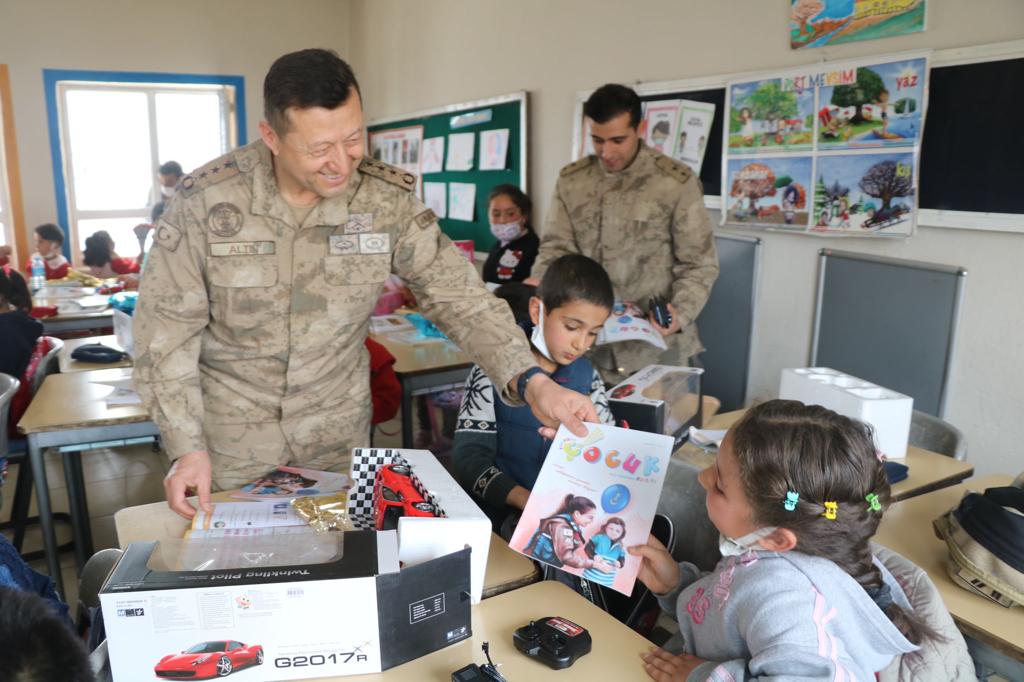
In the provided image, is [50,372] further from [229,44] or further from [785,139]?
[229,44]

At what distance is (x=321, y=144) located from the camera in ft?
4.67

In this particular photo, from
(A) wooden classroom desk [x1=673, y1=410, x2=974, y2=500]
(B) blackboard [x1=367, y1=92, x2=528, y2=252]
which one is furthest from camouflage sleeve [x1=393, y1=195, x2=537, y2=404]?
(B) blackboard [x1=367, y1=92, x2=528, y2=252]

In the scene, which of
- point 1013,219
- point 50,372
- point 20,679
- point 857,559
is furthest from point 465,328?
point 50,372

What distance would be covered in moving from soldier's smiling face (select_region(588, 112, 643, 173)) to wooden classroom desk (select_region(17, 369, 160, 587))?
174 cm

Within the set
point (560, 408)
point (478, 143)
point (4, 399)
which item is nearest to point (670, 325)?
point (560, 408)

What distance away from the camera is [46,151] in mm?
6629

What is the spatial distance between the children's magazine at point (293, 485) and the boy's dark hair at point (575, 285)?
2.27 feet

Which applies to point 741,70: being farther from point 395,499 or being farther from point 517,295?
point 395,499

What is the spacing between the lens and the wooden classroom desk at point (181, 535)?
1.31 meters

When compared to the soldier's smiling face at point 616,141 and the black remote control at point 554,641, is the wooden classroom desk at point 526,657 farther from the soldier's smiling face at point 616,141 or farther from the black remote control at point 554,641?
the soldier's smiling face at point 616,141

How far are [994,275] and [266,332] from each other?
2.27 m

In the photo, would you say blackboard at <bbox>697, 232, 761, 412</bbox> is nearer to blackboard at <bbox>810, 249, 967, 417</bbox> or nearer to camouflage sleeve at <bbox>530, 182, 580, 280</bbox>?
blackboard at <bbox>810, 249, 967, 417</bbox>

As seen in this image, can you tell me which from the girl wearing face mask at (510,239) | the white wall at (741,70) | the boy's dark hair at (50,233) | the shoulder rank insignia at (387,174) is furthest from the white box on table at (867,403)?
the boy's dark hair at (50,233)

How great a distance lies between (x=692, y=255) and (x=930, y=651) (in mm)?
1802
